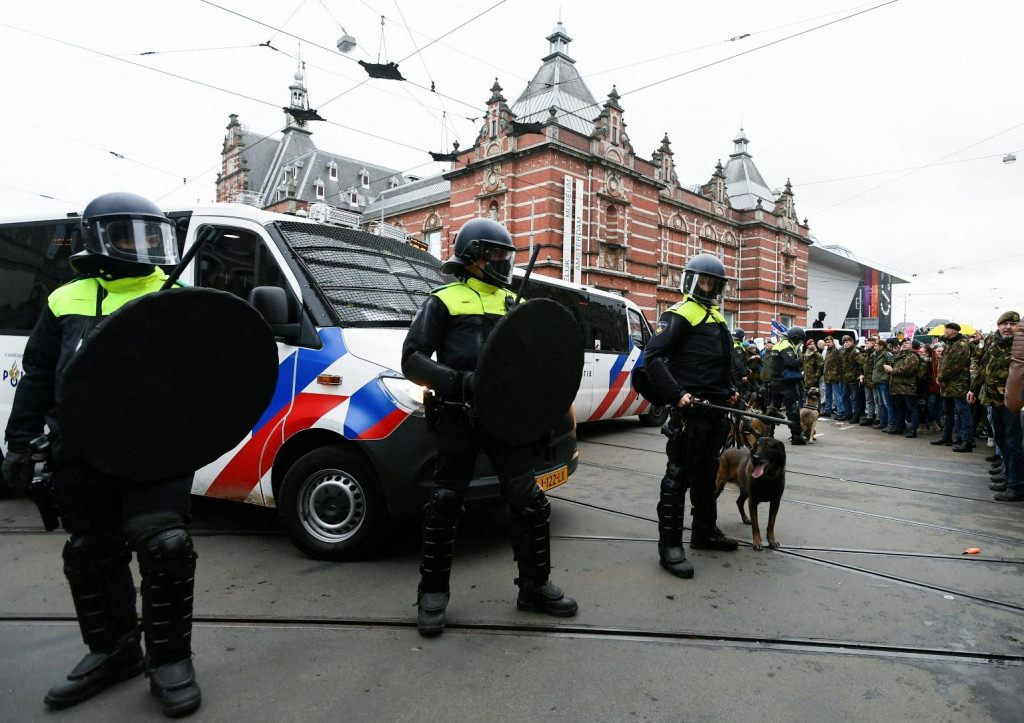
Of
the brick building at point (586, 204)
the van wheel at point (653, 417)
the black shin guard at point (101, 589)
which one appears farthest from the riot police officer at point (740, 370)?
the brick building at point (586, 204)

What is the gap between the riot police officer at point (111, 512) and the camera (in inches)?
92.2

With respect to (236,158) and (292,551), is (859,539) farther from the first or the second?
(236,158)

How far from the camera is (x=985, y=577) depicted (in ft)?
13.0

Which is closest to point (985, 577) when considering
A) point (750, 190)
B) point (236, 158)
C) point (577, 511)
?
point (577, 511)

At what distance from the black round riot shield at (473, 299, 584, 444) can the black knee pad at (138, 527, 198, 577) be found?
1311 millimetres

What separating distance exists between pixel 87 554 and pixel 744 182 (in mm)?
51318

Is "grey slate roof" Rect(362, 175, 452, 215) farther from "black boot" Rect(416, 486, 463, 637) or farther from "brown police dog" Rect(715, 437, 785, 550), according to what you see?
"black boot" Rect(416, 486, 463, 637)

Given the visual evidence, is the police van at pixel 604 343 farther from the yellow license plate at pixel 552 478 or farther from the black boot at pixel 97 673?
the black boot at pixel 97 673

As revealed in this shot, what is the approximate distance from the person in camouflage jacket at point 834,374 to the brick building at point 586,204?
14005 millimetres

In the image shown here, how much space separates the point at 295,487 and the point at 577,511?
250 centimetres

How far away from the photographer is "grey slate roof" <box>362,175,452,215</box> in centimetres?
3825

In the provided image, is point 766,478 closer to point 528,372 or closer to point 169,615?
point 528,372

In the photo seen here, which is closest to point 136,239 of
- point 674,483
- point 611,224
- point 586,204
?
point 674,483

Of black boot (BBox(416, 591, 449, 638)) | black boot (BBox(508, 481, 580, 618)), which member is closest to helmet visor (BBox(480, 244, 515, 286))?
black boot (BBox(508, 481, 580, 618))
